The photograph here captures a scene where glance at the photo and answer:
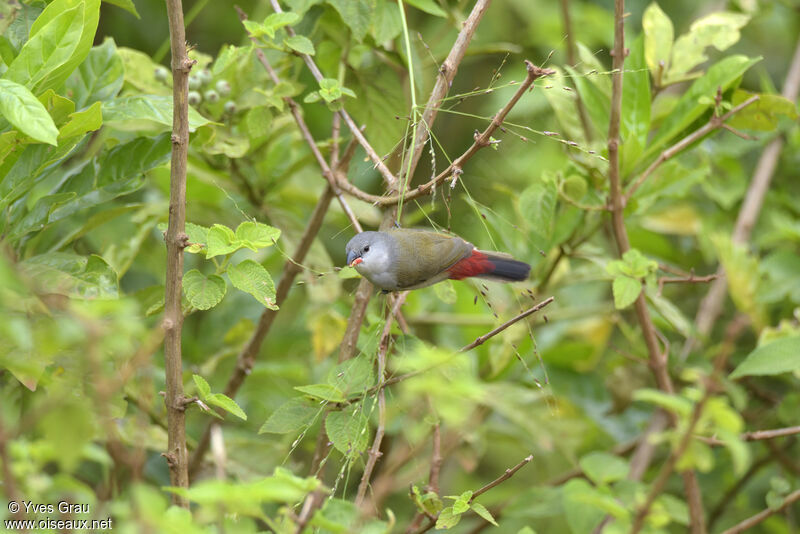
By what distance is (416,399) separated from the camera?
1.30 m

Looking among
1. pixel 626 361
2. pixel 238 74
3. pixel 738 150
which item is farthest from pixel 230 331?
pixel 738 150

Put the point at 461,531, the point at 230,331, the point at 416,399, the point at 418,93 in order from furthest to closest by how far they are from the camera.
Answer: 1. the point at 461,531
2. the point at 230,331
3. the point at 418,93
4. the point at 416,399

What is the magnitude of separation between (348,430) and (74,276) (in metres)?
0.84

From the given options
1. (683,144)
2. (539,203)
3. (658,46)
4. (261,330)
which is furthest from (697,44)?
(261,330)

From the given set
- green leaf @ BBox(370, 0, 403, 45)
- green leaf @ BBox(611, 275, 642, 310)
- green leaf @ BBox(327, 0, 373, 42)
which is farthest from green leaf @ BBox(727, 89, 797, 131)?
green leaf @ BBox(327, 0, 373, 42)

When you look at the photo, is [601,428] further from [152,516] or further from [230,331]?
[152,516]

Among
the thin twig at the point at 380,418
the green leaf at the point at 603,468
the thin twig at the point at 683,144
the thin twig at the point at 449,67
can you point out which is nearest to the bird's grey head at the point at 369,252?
the thin twig at the point at 380,418

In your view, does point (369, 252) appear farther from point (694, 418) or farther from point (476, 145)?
point (694, 418)

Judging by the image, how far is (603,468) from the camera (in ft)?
8.82

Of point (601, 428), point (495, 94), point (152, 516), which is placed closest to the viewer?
point (152, 516)

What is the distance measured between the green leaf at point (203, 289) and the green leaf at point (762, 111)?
1.87 metres

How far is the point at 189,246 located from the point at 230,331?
1.18 metres

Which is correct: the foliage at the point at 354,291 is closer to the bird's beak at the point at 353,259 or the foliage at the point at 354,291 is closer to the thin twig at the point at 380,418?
the thin twig at the point at 380,418

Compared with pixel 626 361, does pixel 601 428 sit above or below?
below
